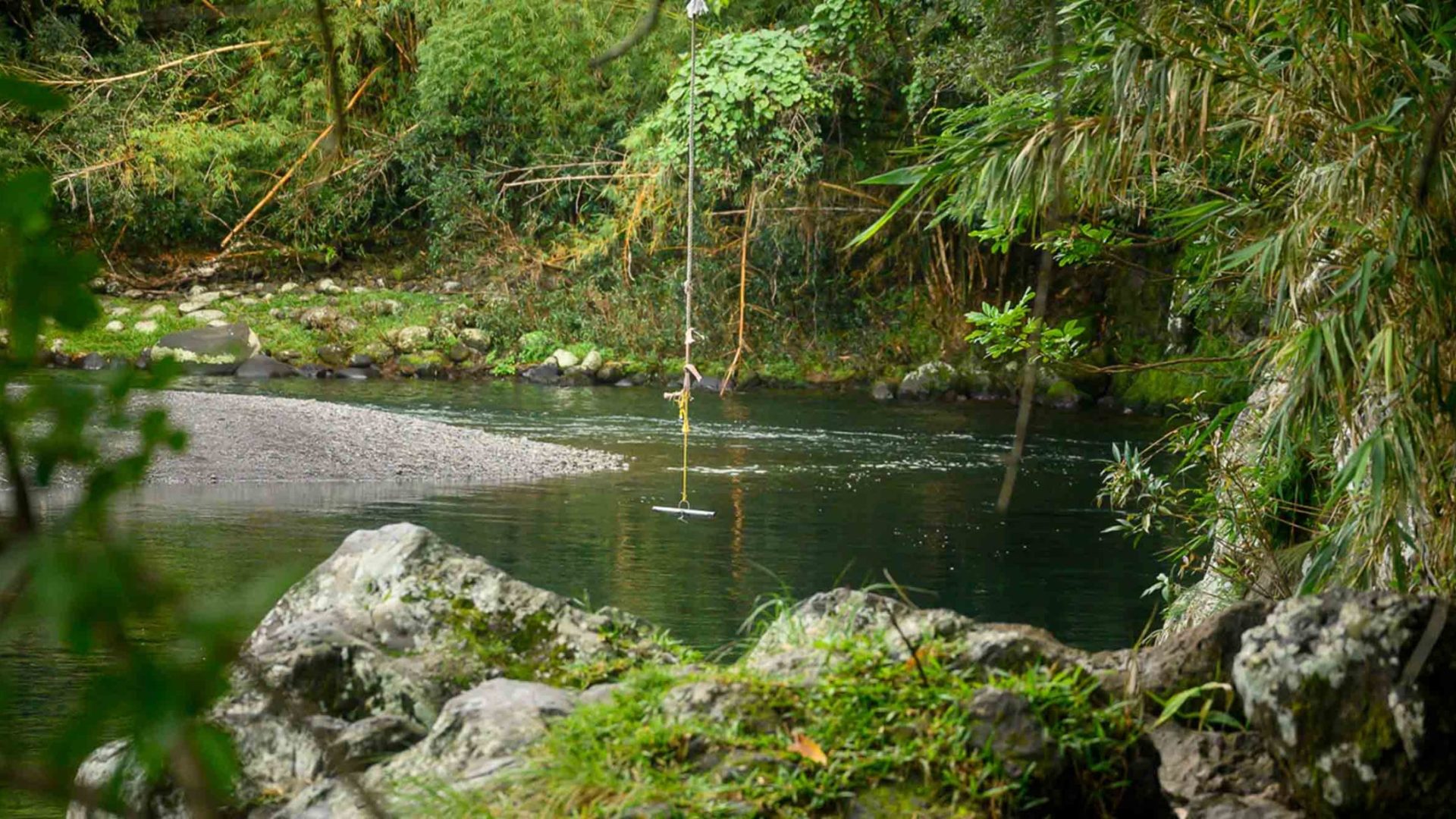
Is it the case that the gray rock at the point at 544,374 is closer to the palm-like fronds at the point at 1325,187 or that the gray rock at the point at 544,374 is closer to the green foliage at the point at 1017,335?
the green foliage at the point at 1017,335

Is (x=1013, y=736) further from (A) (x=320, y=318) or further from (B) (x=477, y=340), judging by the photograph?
(A) (x=320, y=318)

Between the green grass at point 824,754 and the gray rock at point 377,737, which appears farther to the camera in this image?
the gray rock at point 377,737

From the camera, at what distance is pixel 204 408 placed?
12867 mm

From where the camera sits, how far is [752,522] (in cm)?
985

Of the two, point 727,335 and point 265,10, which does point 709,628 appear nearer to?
point 265,10

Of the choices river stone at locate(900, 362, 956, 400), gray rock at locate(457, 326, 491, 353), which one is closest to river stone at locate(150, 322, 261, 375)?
gray rock at locate(457, 326, 491, 353)

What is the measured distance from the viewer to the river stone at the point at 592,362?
767 inches

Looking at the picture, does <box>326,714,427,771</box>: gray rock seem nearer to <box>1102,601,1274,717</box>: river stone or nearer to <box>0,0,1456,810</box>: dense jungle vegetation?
<box>1102,601,1274,717</box>: river stone

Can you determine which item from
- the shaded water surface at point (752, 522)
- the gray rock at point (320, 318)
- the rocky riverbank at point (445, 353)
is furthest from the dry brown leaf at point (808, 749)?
the gray rock at point (320, 318)

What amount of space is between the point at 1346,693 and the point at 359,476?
9.51m

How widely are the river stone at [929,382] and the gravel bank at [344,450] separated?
19.8 feet

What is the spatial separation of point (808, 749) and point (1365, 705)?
94 centimetres

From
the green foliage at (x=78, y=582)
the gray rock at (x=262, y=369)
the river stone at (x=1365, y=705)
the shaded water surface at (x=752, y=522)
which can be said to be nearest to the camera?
the green foliage at (x=78, y=582)

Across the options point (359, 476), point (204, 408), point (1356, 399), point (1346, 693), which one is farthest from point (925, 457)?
point (1346, 693)
